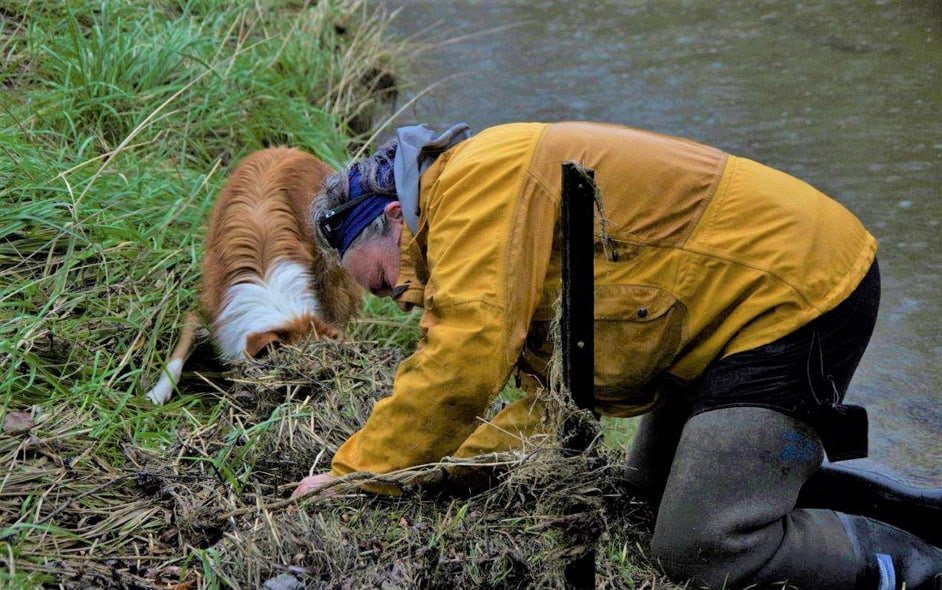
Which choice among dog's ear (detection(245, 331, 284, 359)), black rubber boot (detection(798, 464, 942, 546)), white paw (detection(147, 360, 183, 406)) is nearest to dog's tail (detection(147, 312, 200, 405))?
white paw (detection(147, 360, 183, 406))

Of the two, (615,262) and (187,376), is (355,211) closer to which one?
(615,262)

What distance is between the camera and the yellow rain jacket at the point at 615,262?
2.71m

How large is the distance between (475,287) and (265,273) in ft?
8.26

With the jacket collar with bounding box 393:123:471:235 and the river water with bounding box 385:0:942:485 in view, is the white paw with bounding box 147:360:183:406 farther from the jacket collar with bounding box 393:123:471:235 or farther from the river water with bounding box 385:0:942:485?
the river water with bounding box 385:0:942:485

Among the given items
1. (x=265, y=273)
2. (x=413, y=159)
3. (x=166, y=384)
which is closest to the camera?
(x=413, y=159)

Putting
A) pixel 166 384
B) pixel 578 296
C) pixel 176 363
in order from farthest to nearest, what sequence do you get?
pixel 176 363 < pixel 166 384 < pixel 578 296

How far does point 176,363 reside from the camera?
454 cm

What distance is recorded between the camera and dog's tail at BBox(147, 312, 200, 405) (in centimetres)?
429

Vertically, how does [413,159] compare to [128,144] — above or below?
above

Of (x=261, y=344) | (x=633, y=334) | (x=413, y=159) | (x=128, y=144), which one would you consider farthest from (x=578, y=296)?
(x=128, y=144)

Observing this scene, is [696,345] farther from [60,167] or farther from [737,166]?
[60,167]

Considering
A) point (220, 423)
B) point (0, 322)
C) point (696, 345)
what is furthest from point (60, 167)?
point (696, 345)

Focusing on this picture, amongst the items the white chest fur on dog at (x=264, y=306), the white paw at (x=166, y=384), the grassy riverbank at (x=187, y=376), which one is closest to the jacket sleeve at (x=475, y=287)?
the grassy riverbank at (x=187, y=376)

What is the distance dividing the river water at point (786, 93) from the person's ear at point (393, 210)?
222cm
